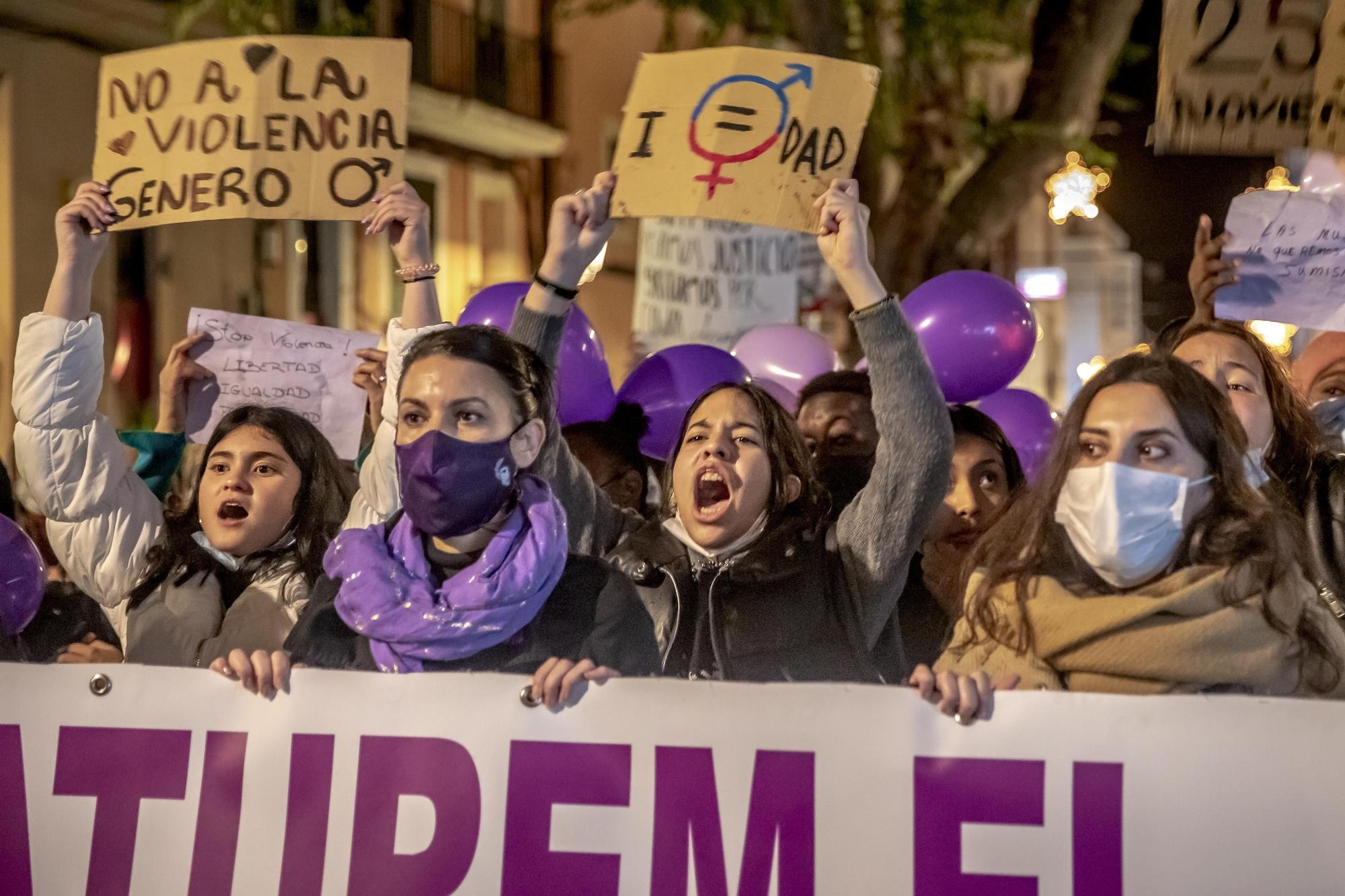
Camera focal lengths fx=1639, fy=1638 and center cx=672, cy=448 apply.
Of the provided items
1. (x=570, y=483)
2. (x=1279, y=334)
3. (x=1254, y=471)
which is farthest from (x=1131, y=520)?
(x=1279, y=334)

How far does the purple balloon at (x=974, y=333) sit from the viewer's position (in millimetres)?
4633

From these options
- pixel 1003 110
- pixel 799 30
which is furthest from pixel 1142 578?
pixel 1003 110

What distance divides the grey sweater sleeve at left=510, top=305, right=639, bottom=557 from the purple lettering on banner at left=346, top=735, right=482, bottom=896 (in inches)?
28.1

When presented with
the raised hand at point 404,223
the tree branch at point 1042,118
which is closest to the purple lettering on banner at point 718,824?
the raised hand at point 404,223

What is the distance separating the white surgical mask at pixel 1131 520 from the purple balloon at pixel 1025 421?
1.87m

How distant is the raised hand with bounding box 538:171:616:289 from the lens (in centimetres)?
345

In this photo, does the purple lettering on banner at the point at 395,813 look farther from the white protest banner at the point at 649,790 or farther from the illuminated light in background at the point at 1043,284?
the illuminated light in background at the point at 1043,284

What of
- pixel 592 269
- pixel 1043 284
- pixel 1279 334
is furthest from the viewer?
pixel 1043 284

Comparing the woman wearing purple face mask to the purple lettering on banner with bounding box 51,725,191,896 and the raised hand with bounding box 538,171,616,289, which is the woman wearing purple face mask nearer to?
the purple lettering on banner with bounding box 51,725,191,896

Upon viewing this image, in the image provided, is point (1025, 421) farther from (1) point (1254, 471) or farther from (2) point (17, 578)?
(2) point (17, 578)

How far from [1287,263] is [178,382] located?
2760mm

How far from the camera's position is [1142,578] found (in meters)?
2.75

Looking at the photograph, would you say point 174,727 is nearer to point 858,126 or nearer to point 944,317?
point 858,126

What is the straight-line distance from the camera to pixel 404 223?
3602 millimetres
